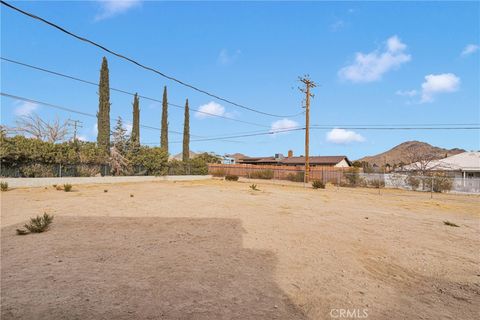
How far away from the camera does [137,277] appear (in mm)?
4328

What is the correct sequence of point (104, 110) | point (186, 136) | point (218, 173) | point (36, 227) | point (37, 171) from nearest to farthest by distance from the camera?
point (36, 227) → point (37, 171) → point (104, 110) → point (186, 136) → point (218, 173)

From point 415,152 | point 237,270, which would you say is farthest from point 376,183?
point 237,270

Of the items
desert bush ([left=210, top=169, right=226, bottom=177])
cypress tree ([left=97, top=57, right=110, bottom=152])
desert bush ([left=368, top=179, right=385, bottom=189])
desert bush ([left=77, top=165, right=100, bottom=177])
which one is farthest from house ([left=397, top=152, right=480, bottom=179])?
cypress tree ([left=97, top=57, right=110, bottom=152])

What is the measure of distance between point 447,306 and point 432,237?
445 cm

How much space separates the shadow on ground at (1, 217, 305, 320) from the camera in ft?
10.9

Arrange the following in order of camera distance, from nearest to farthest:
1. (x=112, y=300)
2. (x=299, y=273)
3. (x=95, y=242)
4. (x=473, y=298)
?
(x=112, y=300) < (x=473, y=298) < (x=299, y=273) < (x=95, y=242)

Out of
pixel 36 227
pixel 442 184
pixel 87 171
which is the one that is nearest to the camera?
pixel 36 227

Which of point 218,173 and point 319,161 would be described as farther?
point 319,161

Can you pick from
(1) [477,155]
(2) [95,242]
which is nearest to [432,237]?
(2) [95,242]

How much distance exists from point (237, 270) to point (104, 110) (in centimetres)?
2995

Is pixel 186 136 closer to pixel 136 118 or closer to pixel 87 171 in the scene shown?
pixel 136 118

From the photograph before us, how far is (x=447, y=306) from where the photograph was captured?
12.2 feet

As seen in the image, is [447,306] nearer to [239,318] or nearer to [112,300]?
[239,318]

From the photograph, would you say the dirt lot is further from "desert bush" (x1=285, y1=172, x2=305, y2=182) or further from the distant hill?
the distant hill
